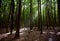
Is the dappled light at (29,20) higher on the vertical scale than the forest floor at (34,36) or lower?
higher

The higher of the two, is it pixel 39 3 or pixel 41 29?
pixel 39 3

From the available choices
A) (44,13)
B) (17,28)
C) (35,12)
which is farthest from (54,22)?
(17,28)

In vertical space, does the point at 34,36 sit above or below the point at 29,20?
below

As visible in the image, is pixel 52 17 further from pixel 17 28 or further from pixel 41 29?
pixel 17 28

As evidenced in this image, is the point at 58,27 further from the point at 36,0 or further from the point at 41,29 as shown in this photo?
the point at 36,0

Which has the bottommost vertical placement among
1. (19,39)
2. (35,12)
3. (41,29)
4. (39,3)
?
(19,39)

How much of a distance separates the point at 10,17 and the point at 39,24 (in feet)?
1.72

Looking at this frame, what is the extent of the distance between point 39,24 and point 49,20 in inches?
7.6

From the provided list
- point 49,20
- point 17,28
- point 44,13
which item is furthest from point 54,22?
point 17,28

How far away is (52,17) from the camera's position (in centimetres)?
212

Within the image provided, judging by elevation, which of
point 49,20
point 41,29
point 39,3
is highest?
point 39,3

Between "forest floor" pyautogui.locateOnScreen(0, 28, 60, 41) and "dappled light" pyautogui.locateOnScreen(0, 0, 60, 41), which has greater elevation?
"dappled light" pyautogui.locateOnScreen(0, 0, 60, 41)

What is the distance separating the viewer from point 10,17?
6.93 ft

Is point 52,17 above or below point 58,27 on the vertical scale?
above
